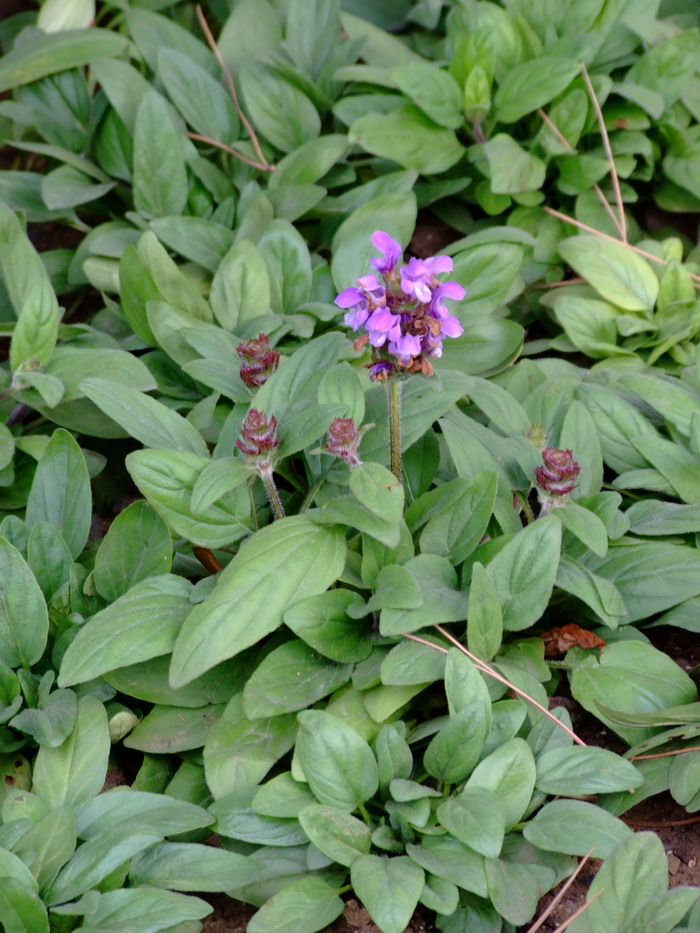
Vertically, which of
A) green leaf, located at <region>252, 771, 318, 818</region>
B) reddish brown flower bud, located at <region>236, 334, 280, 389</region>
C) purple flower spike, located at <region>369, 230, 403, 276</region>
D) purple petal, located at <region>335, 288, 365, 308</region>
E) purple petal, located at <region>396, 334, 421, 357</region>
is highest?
purple flower spike, located at <region>369, 230, 403, 276</region>

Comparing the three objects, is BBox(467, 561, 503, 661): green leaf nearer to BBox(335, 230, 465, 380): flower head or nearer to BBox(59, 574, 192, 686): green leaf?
BBox(335, 230, 465, 380): flower head

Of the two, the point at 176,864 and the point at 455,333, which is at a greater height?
the point at 455,333

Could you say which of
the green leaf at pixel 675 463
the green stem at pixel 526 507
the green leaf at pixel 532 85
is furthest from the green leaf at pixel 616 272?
the green stem at pixel 526 507

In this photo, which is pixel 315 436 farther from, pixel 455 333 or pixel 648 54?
pixel 648 54

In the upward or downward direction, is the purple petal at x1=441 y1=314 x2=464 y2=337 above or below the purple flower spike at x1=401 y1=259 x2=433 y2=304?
below

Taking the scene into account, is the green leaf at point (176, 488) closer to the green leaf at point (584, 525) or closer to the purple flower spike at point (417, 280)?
the purple flower spike at point (417, 280)

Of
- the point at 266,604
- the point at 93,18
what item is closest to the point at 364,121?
the point at 93,18

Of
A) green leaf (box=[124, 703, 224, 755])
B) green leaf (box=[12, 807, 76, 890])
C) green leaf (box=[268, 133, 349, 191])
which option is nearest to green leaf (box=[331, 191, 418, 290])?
green leaf (box=[268, 133, 349, 191])
